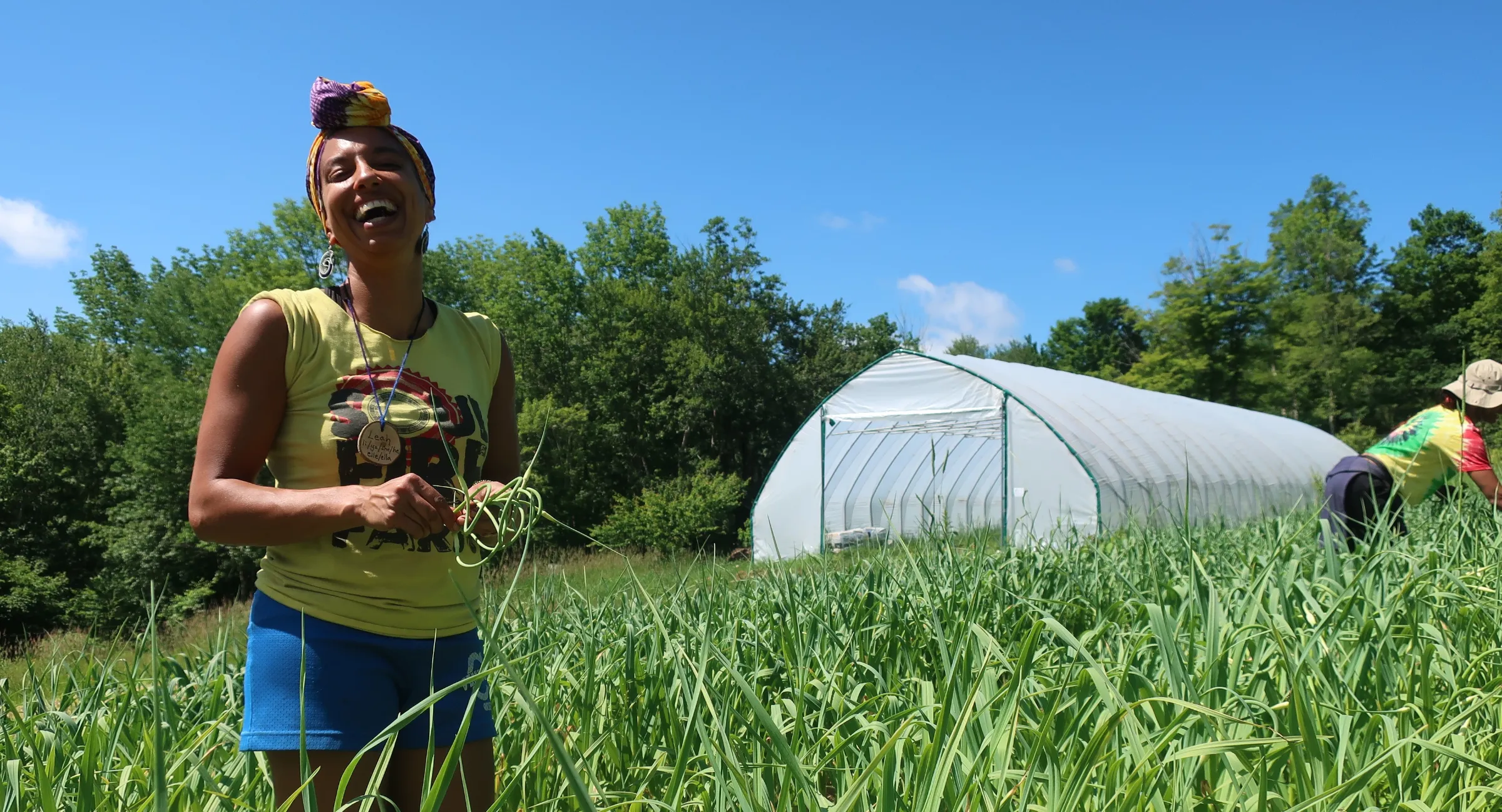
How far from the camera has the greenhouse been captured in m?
11.1

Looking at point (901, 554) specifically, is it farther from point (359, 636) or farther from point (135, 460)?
point (135, 460)

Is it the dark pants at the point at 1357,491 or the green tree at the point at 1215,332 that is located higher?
the green tree at the point at 1215,332

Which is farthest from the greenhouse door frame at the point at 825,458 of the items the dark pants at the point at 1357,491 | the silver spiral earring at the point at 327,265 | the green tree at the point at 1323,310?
the green tree at the point at 1323,310

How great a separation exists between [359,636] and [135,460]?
2884cm

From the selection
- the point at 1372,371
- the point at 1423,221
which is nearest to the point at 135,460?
the point at 1372,371

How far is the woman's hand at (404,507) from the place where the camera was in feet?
3.79

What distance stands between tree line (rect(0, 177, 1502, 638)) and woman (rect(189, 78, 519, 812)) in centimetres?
1885

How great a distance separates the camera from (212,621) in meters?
6.54

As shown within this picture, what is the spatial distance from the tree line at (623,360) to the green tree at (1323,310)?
9cm

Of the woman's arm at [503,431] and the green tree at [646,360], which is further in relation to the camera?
the green tree at [646,360]

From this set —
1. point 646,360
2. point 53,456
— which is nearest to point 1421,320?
point 646,360

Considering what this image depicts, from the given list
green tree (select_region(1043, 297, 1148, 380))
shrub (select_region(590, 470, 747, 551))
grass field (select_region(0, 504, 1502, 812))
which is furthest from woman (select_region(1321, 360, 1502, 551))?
green tree (select_region(1043, 297, 1148, 380))

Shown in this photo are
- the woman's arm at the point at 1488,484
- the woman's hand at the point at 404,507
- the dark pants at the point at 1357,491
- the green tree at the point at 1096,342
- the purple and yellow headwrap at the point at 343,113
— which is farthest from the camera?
the green tree at the point at 1096,342

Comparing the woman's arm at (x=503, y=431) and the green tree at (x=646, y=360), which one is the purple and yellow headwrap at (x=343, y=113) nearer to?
the woman's arm at (x=503, y=431)
